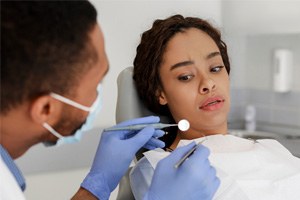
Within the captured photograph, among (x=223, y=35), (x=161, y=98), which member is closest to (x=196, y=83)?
(x=161, y=98)

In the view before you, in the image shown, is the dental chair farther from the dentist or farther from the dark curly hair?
the dentist

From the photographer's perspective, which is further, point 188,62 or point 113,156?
point 188,62

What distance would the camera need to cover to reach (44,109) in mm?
863

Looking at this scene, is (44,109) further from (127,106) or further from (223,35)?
(223,35)

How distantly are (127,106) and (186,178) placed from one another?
1.58ft

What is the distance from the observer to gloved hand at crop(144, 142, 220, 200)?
1019mm

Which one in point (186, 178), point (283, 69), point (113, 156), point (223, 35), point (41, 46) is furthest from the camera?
point (283, 69)

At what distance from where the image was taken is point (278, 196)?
3.83 ft

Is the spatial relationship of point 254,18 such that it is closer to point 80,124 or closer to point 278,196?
point 278,196

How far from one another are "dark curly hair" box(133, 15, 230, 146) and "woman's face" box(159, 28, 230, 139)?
3cm

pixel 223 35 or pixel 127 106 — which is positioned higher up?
pixel 223 35

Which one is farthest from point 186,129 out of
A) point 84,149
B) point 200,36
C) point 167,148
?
point 84,149

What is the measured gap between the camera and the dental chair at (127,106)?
4.62ft

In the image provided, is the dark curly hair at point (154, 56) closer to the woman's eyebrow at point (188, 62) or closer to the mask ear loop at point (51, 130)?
the woman's eyebrow at point (188, 62)
